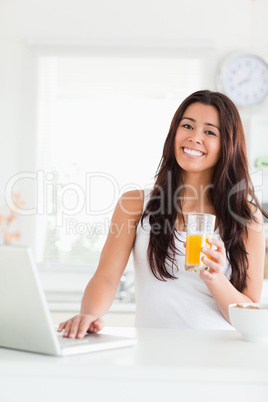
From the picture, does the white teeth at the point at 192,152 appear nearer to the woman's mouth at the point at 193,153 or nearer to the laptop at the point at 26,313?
the woman's mouth at the point at 193,153

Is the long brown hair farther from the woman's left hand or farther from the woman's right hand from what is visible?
the woman's right hand

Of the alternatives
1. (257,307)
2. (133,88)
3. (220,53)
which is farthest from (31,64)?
(257,307)

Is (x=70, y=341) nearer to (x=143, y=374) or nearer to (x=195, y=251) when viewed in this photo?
(x=143, y=374)

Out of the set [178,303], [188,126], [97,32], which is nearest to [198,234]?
[178,303]

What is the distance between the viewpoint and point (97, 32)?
4.18m

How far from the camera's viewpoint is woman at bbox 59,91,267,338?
203cm

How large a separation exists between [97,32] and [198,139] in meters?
2.31

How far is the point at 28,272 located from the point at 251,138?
10.3 feet

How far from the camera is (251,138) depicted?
404cm

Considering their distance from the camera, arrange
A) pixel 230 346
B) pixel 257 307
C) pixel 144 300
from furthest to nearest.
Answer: pixel 144 300 < pixel 257 307 < pixel 230 346

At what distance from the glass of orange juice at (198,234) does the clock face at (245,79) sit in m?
2.55

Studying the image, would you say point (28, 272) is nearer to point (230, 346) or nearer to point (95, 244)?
point (230, 346)

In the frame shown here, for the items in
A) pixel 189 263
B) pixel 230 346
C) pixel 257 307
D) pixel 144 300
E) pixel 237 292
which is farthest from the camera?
pixel 144 300

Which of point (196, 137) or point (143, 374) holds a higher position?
point (196, 137)
